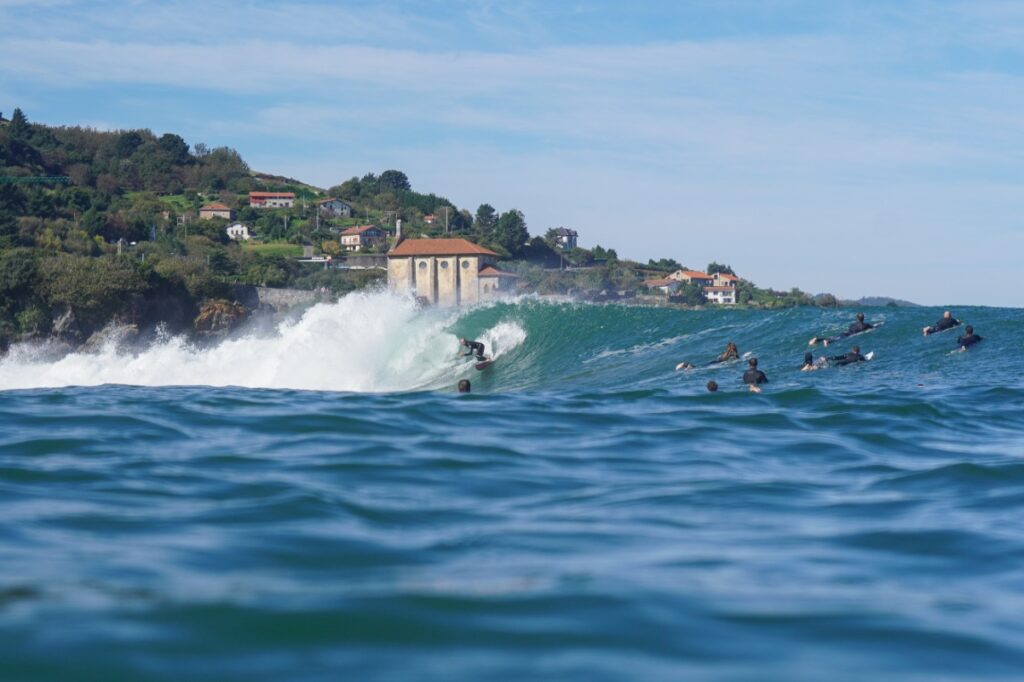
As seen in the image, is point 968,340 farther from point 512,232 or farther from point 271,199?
point 271,199

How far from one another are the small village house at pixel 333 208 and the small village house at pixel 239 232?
17.9 metres

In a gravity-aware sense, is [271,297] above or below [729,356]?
above

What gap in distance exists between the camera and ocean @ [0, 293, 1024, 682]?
16.8ft

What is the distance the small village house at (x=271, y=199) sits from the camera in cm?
13532

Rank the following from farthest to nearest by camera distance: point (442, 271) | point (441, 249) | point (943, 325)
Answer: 1. point (442, 271)
2. point (441, 249)
3. point (943, 325)

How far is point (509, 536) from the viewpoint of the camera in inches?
293

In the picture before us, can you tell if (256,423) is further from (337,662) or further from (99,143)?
(99,143)

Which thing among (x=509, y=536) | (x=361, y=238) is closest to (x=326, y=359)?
(x=509, y=536)

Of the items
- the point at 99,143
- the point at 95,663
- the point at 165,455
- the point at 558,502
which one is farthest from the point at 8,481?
the point at 99,143

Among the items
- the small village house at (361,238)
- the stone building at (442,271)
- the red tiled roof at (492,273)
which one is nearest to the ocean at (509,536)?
the stone building at (442,271)

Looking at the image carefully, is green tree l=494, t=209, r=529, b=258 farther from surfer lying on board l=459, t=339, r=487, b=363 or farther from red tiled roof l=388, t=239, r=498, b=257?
surfer lying on board l=459, t=339, r=487, b=363

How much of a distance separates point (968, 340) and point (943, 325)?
2390 millimetres

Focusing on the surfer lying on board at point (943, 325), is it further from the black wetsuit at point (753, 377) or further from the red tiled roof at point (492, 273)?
the red tiled roof at point (492, 273)

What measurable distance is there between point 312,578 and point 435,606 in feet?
2.87
